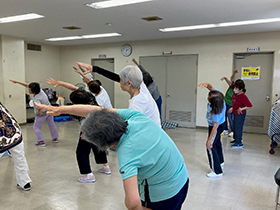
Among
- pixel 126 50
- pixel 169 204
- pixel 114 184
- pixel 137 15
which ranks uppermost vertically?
pixel 137 15

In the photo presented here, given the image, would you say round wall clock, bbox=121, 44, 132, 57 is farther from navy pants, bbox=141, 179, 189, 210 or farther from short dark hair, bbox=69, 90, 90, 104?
navy pants, bbox=141, 179, 189, 210

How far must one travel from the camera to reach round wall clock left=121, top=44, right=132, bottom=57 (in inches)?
332

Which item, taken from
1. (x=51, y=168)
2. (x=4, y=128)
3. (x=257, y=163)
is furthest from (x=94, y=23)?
(x=257, y=163)

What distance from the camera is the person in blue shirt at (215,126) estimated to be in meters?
3.29

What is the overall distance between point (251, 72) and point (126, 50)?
4.12 meters

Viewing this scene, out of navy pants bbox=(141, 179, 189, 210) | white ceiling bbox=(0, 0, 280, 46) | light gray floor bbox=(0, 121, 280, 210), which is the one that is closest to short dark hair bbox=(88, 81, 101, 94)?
light gray floor bbox=(0, 121, 280, 210)

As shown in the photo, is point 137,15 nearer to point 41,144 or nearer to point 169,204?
point 41,144

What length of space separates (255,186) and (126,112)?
2788 millimetres

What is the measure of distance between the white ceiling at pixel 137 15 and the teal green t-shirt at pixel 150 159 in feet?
11.1

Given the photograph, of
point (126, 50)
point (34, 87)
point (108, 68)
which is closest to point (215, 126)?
point (34, 87)

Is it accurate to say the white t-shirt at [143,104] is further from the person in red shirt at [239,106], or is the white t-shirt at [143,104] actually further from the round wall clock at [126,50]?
the round wall clock at [126,50]

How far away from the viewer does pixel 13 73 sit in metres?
7.71

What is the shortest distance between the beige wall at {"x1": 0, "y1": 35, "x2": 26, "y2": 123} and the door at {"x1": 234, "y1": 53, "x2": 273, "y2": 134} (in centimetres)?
678

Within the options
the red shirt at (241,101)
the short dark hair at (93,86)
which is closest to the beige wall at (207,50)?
the red shirt at (241,101)
